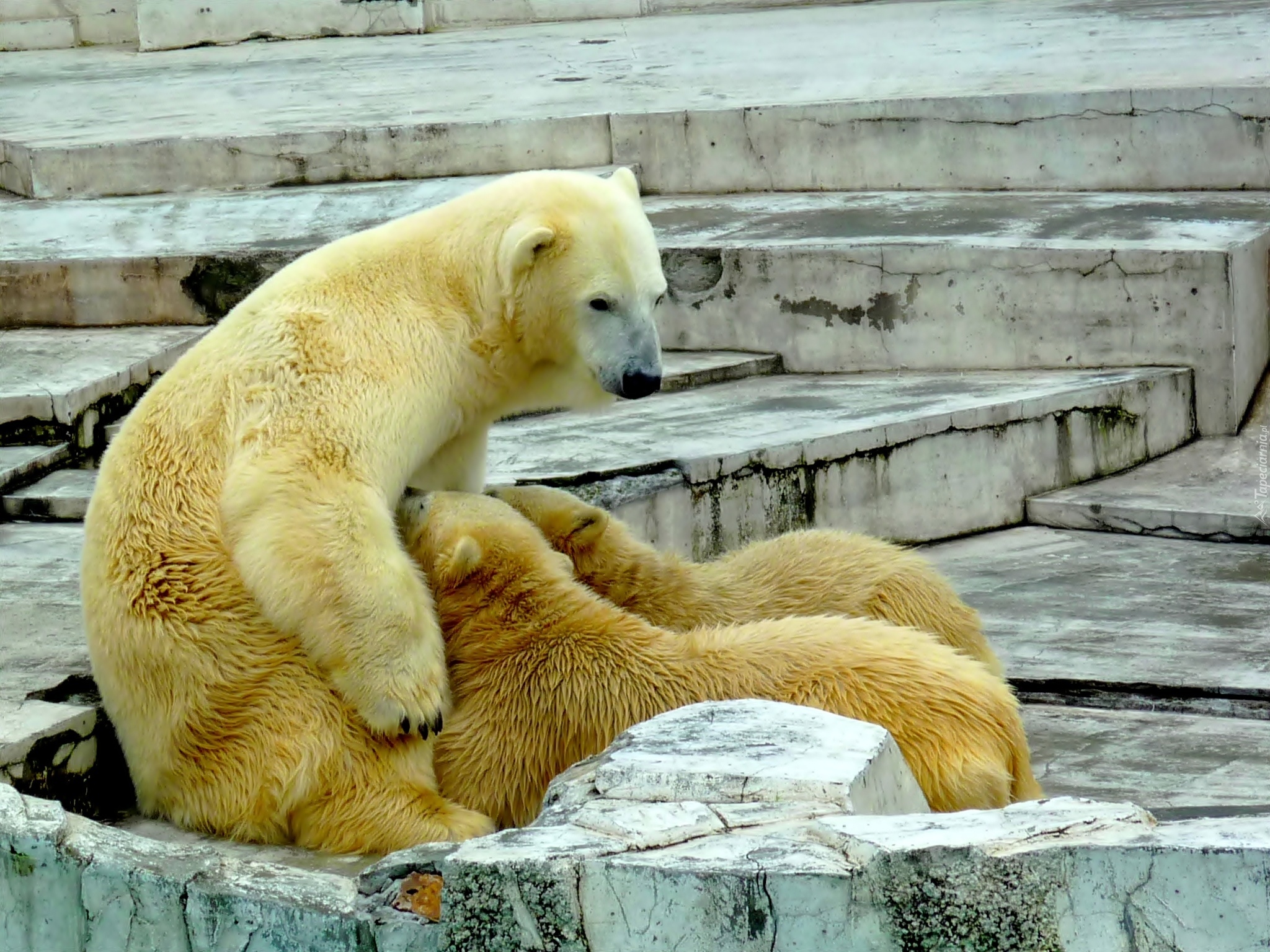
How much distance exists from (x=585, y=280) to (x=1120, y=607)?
6.57 ft

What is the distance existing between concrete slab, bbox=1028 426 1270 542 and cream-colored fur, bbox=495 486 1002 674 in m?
1.82

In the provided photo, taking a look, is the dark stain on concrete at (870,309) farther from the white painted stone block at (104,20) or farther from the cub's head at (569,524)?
the white painted stone block at (104,20)

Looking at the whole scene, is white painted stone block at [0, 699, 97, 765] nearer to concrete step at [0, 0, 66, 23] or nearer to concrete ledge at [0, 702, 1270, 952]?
concrete ledge at [0, 702, 1270, 952]

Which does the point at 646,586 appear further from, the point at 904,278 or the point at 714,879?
the point at 904,278

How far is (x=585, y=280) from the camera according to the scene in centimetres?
343

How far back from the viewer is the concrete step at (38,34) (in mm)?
10516

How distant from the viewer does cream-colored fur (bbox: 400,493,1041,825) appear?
3.01m

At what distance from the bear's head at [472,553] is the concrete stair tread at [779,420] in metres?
1.21

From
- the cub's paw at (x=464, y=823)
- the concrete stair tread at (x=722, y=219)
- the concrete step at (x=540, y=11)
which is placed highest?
the concrete step at (x=540, y=11)

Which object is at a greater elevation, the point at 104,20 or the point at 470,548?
the point at 104,20

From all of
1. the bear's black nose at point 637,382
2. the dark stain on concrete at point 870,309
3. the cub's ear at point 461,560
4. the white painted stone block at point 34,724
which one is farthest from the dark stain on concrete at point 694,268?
the white painted stone block at point 34,724

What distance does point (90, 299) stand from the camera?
20.4 ft

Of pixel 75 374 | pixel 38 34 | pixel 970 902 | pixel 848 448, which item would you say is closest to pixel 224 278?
pixel 75 374

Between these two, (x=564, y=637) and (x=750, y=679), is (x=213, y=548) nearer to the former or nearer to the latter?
(x=564, y=637)
